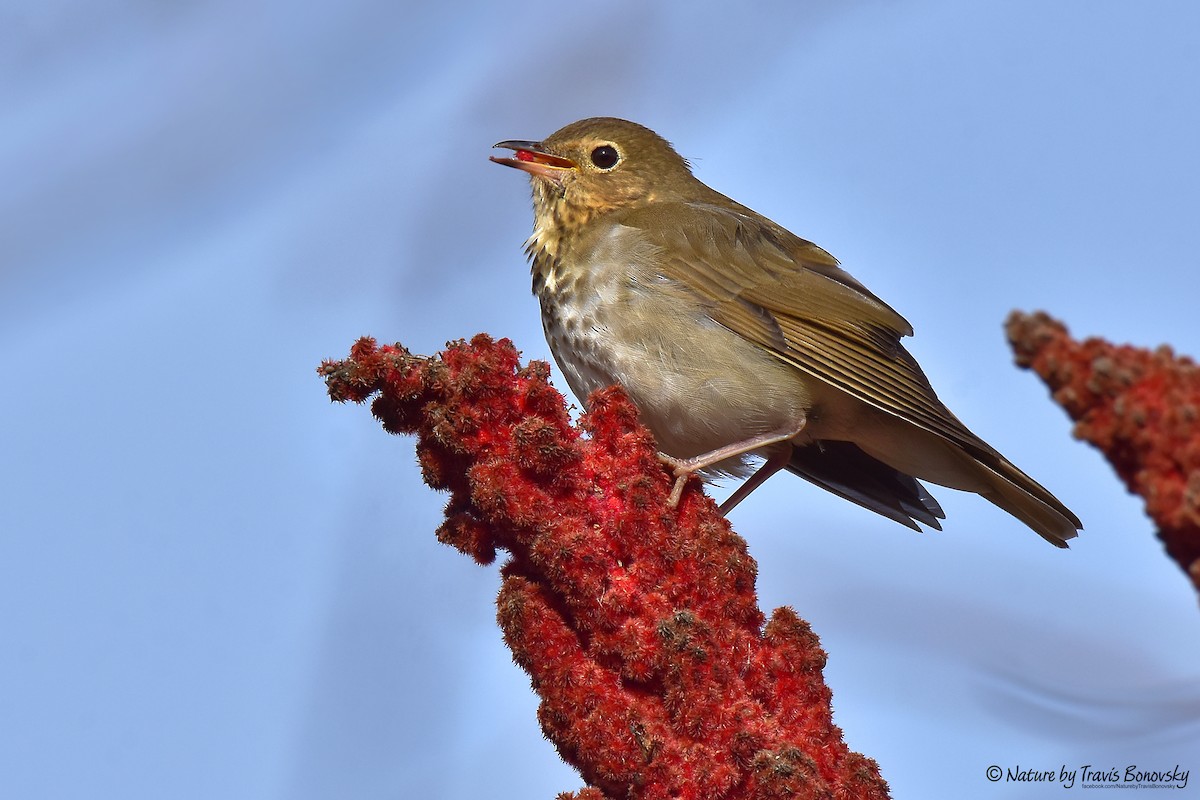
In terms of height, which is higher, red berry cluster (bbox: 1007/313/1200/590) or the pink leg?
the pink leg

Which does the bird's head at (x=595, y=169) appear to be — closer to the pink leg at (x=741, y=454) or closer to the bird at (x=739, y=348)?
the bird at (x=739, y=348)

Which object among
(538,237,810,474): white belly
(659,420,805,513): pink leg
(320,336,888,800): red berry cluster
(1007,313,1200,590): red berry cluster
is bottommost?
(1007,313,1200,590): red berry cluster

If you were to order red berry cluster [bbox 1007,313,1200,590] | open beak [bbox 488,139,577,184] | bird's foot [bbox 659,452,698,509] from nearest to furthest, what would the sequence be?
red berry cluster [bbox 1007,313,1200,590], bird's foot [bbox 659,452,698,509], open beak [bbox 488,139,577,184]

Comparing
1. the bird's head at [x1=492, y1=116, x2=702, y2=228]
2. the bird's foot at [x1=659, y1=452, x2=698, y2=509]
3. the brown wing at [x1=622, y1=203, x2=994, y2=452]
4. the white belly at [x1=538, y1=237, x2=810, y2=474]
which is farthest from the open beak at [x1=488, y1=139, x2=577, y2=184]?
the bird's foot at [x1=659, y1=452, x2=698, y2=509]

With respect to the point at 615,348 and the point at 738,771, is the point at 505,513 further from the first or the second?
the point at 615,348

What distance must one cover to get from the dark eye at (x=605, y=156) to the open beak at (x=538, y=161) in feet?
0.37

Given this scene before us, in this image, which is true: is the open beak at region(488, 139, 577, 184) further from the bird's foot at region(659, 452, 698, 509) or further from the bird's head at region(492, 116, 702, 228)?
the bird's foot at region(659, 452, 698, 509)

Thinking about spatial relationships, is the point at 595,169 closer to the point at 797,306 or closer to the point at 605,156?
the point at 605,156

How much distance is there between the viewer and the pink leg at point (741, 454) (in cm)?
429

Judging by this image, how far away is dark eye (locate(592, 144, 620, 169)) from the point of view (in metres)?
6.01

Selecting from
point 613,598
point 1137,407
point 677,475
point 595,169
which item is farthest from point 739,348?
point 1137,407

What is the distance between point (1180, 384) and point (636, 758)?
1618 millimetres

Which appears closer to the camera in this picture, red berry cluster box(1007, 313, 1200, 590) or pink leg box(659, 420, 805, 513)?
red berry cluster box(1007, 313, 1200, 590)

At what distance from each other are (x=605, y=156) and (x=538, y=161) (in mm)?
308
